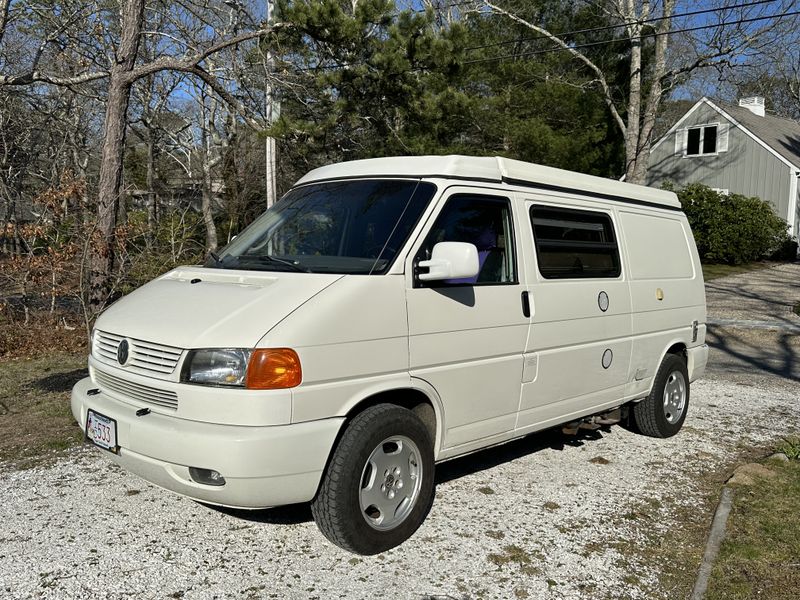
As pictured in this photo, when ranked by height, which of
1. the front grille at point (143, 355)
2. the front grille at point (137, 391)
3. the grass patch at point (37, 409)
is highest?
the front grille at point (143, 355)

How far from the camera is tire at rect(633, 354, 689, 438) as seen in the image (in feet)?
20.5

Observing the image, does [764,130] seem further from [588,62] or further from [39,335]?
[39,335]

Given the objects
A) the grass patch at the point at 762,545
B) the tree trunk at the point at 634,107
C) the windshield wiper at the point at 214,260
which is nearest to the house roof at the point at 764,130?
the tree trunk at the point at 634,107

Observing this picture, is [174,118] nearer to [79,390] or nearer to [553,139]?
[553,139]

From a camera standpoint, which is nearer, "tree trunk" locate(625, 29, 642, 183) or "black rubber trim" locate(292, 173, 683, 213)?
"black rubber trim" locate(292, 173, 683, 213)

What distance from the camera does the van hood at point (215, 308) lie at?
3.48 metres

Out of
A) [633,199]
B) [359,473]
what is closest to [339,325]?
[359,473]

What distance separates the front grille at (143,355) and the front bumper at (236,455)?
250mm

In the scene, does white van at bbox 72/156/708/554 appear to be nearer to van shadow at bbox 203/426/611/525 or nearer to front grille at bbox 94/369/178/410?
front grille at bbox 94/369/178/410

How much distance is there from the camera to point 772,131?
32531 mm

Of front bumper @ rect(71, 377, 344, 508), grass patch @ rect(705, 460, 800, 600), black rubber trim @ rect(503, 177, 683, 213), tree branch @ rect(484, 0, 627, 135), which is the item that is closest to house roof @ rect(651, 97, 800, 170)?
tree branch @ rect(484, 0, 627, 135)

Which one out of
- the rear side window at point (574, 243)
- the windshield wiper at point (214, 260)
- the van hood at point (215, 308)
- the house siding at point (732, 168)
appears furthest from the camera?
the house siding at point (732, 168)

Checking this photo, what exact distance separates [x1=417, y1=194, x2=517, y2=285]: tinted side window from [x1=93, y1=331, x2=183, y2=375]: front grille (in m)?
1.59

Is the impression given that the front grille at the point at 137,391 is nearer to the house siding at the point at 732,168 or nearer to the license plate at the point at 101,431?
the license plate at the point at 101,431
